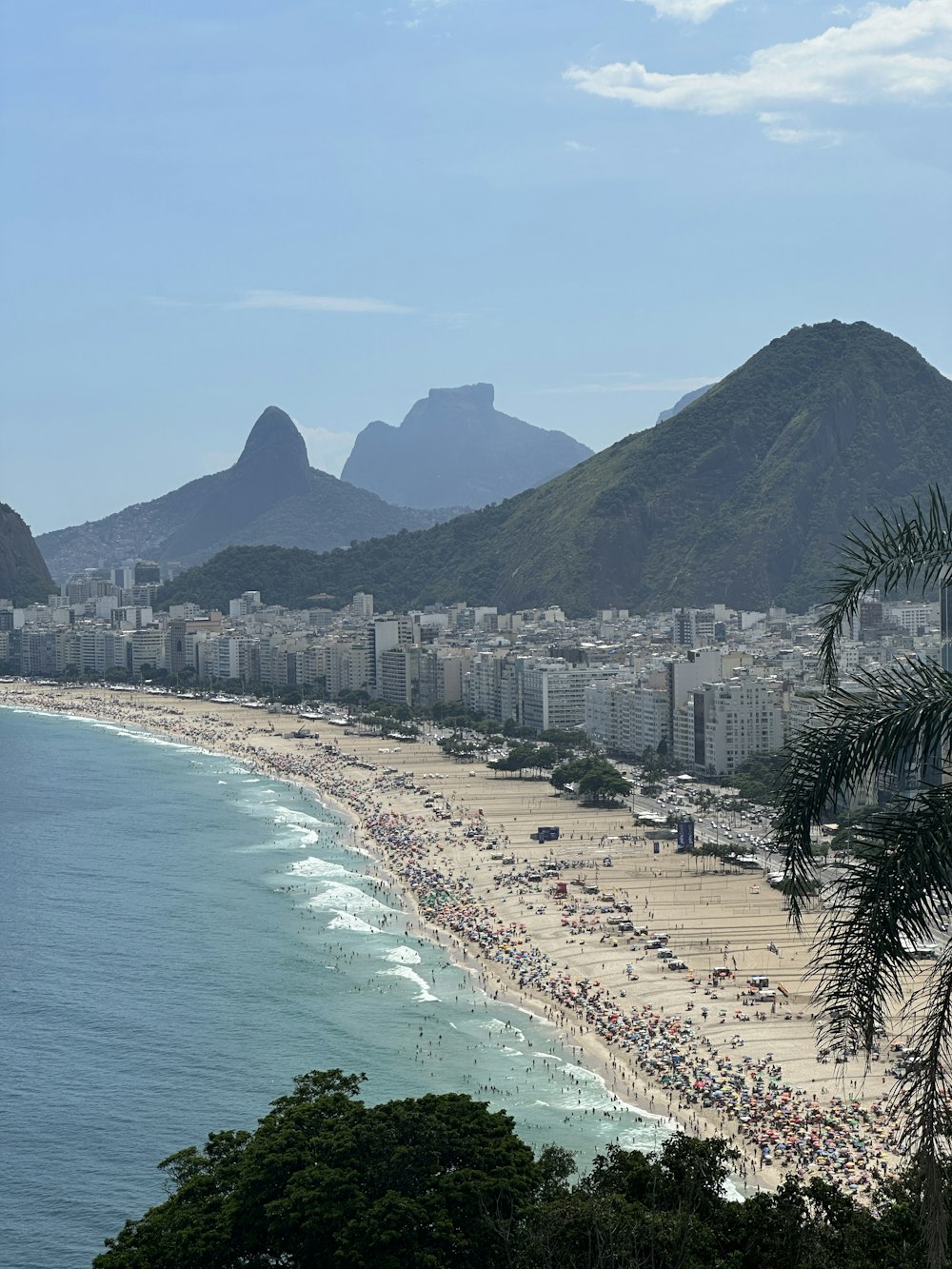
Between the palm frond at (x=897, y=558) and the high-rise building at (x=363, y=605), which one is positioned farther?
the high-rise building at (x=363, y=605)

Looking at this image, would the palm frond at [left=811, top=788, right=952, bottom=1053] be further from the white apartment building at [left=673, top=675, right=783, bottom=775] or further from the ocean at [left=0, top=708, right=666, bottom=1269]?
the white apartment building at [left=673, top=675, right=783, bottom=775]

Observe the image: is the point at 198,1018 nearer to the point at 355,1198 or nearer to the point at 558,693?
the point at 355,1198

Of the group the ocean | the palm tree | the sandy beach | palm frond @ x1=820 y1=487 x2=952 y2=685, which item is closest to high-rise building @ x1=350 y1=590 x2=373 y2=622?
the sandy beach

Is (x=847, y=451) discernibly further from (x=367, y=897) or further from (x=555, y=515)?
(x=367, y=897)

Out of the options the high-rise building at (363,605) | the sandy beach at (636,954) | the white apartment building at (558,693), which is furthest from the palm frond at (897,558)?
the high-rise building at (363,605)

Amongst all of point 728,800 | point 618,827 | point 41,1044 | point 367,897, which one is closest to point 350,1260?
point 41,1044

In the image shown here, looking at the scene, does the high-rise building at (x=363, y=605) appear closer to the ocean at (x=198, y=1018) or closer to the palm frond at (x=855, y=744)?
the ocean at (x=198, y=1018)
